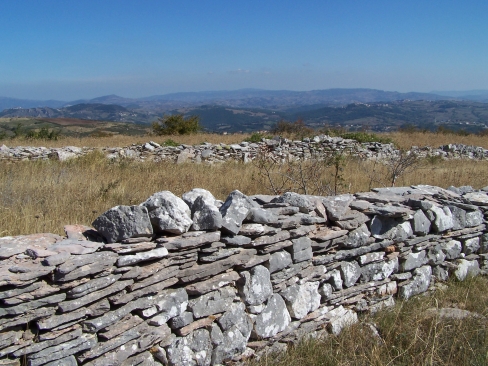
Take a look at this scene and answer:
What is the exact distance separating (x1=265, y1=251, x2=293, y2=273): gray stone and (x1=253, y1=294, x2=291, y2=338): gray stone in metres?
0.28

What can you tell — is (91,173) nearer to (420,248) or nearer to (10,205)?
(10,205)

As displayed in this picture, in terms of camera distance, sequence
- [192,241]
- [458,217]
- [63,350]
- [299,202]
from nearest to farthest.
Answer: [63,350] → [192,241] → [299,202] → [458,217]

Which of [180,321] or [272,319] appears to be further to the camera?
[272,319]

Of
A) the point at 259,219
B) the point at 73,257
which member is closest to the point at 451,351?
the point at 259,219

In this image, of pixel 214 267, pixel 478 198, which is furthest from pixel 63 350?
pixel 478 198

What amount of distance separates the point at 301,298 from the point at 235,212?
117 cm

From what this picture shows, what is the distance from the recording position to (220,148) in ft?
50.2

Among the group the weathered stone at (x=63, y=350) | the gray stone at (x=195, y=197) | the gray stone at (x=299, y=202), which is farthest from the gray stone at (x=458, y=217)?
the weathered stone at (x=63, y=350)

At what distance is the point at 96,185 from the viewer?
6.46m

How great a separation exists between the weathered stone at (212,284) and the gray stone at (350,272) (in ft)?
4.55

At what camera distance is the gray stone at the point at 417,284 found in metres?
4.88

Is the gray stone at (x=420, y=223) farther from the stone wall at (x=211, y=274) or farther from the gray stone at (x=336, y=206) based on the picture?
the gray stone at (x=336, y=206)

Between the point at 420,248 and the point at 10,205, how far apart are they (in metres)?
5.16

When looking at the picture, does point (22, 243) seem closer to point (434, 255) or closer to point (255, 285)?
point (255, 285)
